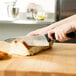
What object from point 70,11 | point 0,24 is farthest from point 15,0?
point 70,11

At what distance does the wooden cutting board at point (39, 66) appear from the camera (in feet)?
2.12

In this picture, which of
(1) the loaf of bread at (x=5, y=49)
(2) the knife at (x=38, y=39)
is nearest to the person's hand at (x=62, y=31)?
(2) the knife at (x=38, y=39)

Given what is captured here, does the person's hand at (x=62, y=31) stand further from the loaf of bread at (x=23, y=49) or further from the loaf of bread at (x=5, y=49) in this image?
the loaf of bread at (x=5, y=49)

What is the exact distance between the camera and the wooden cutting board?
0.65 m

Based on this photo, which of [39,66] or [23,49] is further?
[23,49]

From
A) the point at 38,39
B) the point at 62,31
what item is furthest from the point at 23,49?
the point at 62,31

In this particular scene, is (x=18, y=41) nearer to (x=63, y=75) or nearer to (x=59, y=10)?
(x=63, y=75)

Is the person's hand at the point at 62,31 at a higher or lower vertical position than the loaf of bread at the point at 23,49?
higher

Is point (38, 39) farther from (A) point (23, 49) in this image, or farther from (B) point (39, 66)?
(B) point (39, 66)

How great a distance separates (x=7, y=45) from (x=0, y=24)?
5.93ft

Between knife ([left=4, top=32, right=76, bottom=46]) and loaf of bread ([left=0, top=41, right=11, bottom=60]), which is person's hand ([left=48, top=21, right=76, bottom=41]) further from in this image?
loaf of bread ([left=0, top=41, right=11, bottom=60])

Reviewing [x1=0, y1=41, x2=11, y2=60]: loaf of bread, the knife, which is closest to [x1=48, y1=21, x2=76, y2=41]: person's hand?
the knife

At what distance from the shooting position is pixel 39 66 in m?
0.71

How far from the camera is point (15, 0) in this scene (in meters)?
2.78
